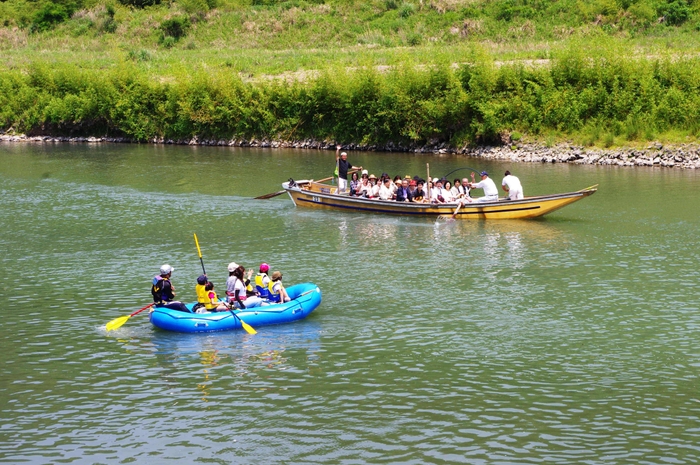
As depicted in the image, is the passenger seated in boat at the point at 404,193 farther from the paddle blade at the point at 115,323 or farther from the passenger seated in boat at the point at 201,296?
the paddle blade at the point at 115,323

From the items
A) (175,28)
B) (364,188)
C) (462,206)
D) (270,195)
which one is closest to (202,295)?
(462,206)

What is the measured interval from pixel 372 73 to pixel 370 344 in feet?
129

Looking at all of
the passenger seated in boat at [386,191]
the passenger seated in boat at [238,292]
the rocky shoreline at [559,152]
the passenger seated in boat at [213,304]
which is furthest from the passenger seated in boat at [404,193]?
the rocky shoreline at [559,152]

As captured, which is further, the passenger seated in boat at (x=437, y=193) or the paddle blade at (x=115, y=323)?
the passenger seated in boat at (x=437, y=193)

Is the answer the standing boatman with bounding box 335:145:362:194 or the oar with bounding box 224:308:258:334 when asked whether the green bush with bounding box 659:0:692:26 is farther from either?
the oar with bounding box 224:308:258:334

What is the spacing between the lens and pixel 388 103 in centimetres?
5384

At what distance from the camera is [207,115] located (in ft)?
195

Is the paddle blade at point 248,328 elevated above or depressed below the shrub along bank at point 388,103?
below

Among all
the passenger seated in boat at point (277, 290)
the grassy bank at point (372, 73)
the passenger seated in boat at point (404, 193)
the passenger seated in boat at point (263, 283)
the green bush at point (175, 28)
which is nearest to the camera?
the passenger seated in boat at point (277, 290)

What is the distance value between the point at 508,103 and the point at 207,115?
2048 cm

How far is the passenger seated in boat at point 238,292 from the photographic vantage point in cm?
1975

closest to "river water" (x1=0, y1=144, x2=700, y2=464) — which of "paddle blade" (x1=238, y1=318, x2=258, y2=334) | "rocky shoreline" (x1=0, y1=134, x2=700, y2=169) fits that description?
"paddle blade" (x1=238, y1=318, x2=258, y2=334)

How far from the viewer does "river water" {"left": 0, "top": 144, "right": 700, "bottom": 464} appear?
13.9m

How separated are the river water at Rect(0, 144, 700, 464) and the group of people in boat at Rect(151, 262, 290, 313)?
2.25 ft
